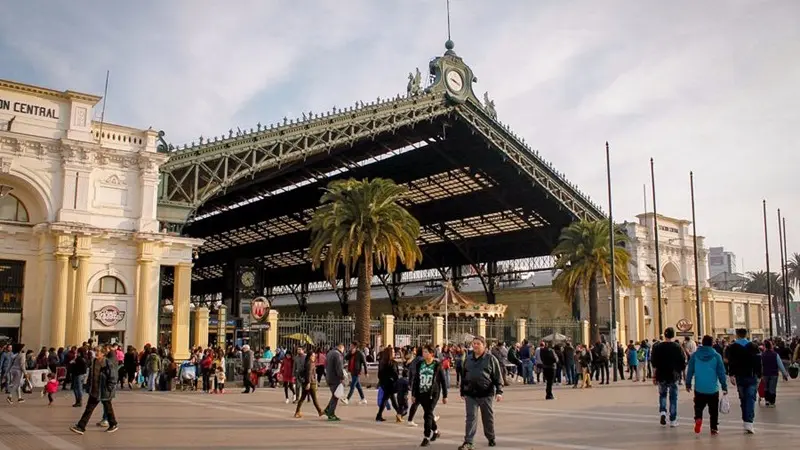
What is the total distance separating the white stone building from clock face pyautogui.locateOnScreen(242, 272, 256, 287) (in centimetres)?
2883

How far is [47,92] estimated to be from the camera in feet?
90.4

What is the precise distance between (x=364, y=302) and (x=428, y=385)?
20.5 meters

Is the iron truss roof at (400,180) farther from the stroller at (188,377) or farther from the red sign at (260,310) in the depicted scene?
the stroller at (188,377)

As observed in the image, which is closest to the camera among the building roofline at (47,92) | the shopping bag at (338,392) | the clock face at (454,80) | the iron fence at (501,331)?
the shopping bag at (338,392)

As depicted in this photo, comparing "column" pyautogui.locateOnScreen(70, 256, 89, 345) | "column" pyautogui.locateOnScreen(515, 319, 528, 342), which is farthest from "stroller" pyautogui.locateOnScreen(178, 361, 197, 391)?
"column" pyautogui.locateOnScreen(515, 319, 528, 342)

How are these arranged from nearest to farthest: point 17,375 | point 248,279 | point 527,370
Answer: point 17,375
point 527,370
point 248,279

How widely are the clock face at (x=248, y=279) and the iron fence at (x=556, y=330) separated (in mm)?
25558

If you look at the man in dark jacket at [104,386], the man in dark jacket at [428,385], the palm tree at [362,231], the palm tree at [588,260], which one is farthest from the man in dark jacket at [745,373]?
the palm tree at [588,260]

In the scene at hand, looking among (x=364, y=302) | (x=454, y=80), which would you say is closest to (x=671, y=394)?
(x=364, y=302)

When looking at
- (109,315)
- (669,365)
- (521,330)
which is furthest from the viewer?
(521,330)

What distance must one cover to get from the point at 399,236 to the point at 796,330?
69104mm

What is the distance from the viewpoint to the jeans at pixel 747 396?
1182 centimetres

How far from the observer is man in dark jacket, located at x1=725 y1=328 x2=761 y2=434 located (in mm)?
11859

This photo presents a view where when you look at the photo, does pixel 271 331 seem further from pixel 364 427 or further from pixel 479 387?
pixel 479 387
